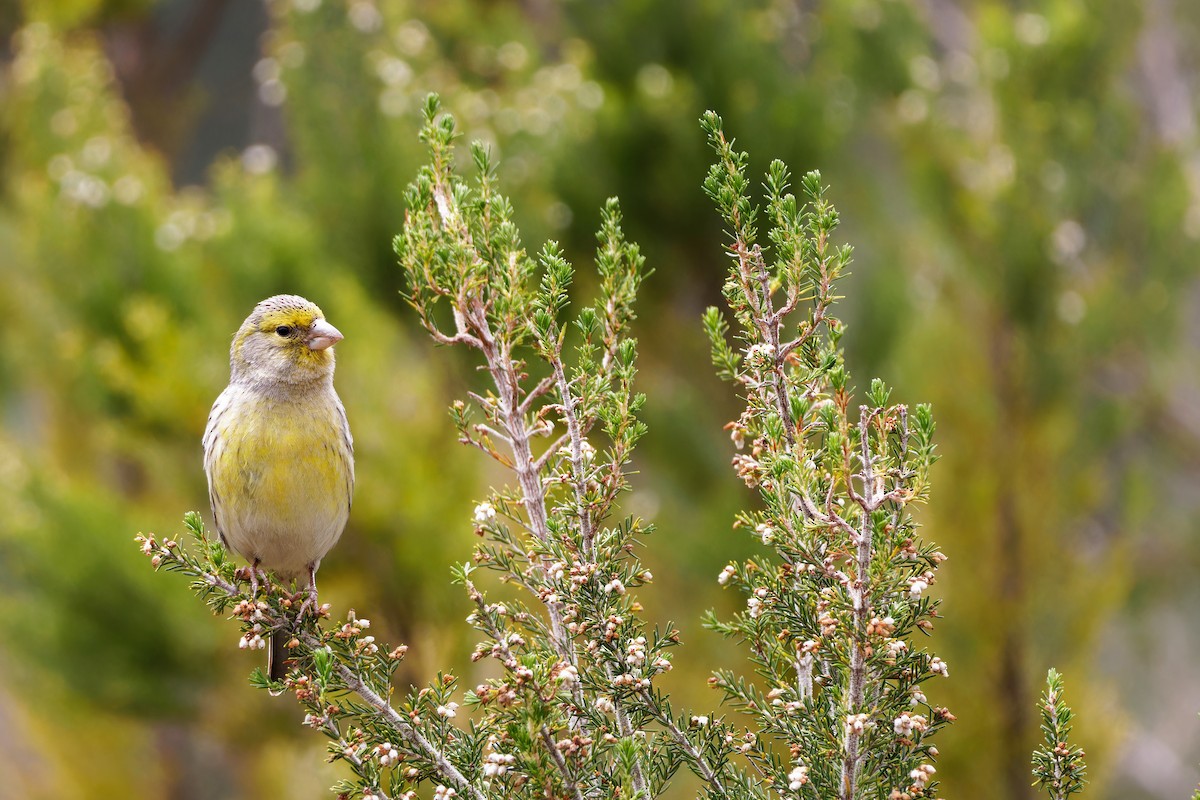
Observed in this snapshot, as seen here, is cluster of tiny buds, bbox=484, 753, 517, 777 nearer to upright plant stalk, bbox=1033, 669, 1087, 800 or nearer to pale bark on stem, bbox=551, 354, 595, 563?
pale bark on stem, bbox=551, 354, 595, 563

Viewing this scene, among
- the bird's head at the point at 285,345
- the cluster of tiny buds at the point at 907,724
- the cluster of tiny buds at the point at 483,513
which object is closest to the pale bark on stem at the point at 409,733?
the cluster of tiny buds at the point at 483,513

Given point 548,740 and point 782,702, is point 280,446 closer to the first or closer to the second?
point 548,740

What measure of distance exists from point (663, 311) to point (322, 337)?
12.5 ft

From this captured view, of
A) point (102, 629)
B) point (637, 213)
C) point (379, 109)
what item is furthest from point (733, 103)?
point (102, 629)

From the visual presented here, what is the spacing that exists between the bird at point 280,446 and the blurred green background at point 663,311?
2820 mm

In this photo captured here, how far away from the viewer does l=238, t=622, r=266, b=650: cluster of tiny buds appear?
245 cm

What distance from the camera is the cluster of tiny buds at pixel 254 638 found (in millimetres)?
2453

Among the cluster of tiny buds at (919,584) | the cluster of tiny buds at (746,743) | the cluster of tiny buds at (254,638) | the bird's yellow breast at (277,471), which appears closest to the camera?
the cluster of tiny buds at (919,584)

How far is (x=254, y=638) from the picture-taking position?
97.8 inches

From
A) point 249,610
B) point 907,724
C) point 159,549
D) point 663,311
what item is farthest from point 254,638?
point 663,311

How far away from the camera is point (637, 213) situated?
6.52 meters

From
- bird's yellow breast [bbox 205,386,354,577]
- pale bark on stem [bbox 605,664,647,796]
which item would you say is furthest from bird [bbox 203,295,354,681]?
pale bark on stem [bbox 605,664,647,796]

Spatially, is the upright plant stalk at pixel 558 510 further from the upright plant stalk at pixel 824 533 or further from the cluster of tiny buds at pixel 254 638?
the cluster of tiny buds at pixel 254 638

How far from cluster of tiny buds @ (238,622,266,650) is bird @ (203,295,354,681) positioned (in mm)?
468
